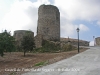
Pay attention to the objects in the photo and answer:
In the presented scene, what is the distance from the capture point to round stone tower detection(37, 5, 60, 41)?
33.2 m

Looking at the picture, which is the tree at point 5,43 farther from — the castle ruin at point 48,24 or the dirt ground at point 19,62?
the castle ruin at point 48,24

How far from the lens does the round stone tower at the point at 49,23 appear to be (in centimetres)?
3322

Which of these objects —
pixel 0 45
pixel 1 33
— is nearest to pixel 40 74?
pixel 0 45

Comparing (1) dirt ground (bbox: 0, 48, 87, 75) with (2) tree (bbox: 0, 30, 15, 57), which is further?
(2) tree (bbox: 0, 30, 15, 57)

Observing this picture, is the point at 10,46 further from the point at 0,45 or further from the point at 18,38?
the point at 18,38

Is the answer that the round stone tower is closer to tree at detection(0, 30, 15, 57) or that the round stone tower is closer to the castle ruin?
the castle ruin

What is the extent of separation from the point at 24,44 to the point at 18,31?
8.19 m

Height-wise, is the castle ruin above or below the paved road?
above

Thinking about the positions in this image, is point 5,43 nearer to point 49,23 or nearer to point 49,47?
point 49,47

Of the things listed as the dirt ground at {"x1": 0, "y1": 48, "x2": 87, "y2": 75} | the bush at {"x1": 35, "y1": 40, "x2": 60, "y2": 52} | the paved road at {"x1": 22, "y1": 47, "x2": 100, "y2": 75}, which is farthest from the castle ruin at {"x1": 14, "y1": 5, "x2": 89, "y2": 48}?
the paved road at {"x1": 22, "y1": 47, "x2": 100, "y2": 75}

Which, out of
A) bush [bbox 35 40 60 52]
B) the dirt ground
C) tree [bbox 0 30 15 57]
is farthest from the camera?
bush [bbox 35 40 60 52]

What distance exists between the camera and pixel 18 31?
33.1m

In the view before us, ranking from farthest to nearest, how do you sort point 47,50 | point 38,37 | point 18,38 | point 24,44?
point 18,38 → point 38,37 → point 47,50 → point 24,44

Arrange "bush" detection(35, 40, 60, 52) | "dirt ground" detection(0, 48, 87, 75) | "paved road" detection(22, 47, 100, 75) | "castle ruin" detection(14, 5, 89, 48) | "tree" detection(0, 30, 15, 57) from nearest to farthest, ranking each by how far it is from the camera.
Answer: "paved road" detection(22, 47, 100, 75), "dirt ground" detection(0, 48, 87, 75), "tree" detection(0, 30, 15, 57), "bush" detection(35, 40, 60, 52), "castle ruin" detection(14, 5, 89, 48)
